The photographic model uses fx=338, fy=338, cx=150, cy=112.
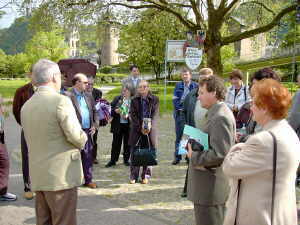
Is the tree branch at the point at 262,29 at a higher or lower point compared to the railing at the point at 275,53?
lower

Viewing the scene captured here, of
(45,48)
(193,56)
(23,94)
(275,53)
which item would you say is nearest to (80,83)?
(23,94)

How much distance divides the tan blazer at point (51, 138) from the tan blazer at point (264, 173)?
1523mm

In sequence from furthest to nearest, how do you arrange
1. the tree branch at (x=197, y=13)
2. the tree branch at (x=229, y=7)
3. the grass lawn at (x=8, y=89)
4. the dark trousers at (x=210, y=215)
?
1. the grass lawn at (x=8, y=89)
2. the tree branch at (x=197, y=13)
3. the tree branch at (x=229, y=7)
4. the dark trousers at (x=210, y=215)

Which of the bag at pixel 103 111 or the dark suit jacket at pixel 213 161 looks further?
the bag at pixel 103 111

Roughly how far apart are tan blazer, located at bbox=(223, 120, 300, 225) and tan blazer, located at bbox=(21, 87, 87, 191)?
1.52 m

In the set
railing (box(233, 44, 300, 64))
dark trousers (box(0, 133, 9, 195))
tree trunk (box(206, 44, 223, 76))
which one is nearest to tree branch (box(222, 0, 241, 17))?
tree trunk (box(206, 44, 223, 76))

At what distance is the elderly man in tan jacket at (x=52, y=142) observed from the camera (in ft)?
9.91

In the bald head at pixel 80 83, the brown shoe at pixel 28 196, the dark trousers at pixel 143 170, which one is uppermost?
the bald head at pixel 80 83

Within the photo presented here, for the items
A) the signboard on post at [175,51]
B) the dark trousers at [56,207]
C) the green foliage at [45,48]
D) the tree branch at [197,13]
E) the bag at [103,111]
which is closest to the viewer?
the dark trousers at [56,207]

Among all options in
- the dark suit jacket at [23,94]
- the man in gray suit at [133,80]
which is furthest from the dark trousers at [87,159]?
the man in gray suit at [133,80]

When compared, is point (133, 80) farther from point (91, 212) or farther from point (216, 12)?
point (216, 12)

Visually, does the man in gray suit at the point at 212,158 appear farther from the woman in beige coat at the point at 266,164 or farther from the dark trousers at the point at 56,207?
the dark trousers at the point at 56,207

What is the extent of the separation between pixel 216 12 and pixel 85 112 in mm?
11678

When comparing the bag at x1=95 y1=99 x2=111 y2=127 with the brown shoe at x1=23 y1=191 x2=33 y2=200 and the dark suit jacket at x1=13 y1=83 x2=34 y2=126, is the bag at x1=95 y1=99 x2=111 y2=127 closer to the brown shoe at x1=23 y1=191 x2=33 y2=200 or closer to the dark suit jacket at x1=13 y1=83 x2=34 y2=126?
the dark suit jacket at x1=13 y1=83 x2=34 y2=126
